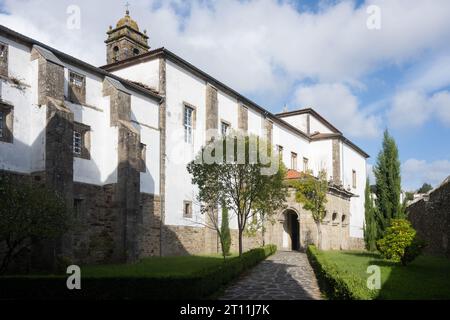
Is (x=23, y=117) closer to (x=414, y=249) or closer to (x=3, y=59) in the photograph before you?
(x=3, y=59)

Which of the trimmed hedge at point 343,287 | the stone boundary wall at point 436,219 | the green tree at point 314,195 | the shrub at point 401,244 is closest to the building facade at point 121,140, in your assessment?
the green tree at point 314,195

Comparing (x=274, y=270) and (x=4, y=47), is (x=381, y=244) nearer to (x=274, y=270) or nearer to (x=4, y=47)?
(x=274, y=270)

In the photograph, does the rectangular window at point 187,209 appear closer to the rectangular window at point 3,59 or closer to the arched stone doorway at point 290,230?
the arched stone doorway at point 290,230

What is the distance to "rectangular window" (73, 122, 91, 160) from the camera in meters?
19.1

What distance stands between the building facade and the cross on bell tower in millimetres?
162

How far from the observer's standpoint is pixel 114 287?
35.0 ft

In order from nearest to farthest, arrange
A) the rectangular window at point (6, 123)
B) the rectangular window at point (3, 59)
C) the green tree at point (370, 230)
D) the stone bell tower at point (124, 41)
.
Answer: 1. the rectangular window at point (6, 123)
2. the rectangular window at point (3, 59)
3. the green tree at point (370, 230)
4. the stone bell tower at point (124, 41)

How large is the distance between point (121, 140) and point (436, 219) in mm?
18013

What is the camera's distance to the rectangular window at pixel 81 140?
62.6 ft

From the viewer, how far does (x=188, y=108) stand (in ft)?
87.1

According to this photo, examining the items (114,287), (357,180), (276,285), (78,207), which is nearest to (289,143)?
(357,180)

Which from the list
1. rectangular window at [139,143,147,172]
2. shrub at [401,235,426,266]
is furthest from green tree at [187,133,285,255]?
shrub at [401,235,426,266]

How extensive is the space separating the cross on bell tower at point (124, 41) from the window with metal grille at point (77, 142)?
1557cm
